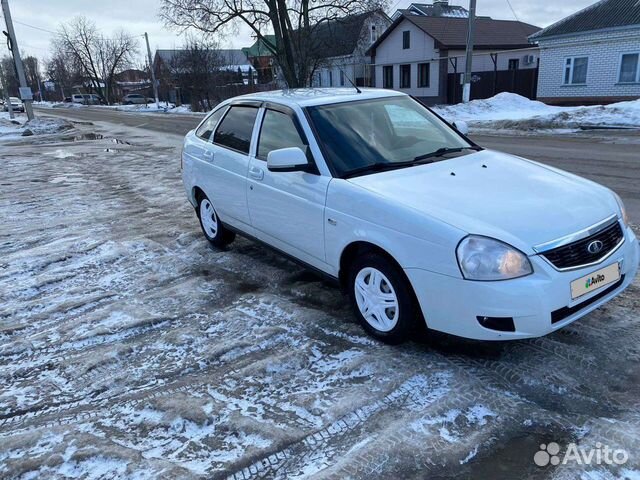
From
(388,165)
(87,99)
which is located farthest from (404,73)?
(87,99)

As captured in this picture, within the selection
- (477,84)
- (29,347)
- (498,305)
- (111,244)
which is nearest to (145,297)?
(29,347)

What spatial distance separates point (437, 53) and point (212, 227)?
32611 millimetres

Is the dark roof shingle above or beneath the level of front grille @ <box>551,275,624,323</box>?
above

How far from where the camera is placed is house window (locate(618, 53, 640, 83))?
23.1 meters

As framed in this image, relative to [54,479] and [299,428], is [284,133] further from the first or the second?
[54,479]

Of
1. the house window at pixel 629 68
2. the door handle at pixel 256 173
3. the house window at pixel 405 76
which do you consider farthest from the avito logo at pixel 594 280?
the house window at pixel 405 76

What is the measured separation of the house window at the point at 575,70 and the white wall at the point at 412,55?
32.7 ft

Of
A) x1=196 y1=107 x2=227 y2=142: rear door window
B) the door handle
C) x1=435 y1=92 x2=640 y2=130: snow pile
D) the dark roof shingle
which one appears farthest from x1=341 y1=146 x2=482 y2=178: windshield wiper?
the dark roof shingle

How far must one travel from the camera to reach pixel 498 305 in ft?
9.28

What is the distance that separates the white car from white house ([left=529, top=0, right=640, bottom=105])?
23.9 metres

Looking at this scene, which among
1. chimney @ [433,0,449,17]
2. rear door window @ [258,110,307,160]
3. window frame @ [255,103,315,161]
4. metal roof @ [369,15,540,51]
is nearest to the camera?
window frame @ [255,103,315,161]

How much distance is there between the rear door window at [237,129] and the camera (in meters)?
4.88

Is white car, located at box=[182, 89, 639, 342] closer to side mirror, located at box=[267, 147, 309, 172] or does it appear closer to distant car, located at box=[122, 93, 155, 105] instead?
side mirror, located at box=[267, 147, 309, 172]

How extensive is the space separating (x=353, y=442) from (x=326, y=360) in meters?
0.81
